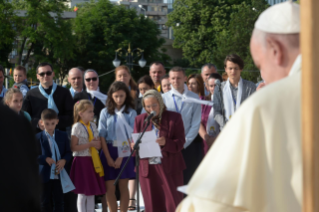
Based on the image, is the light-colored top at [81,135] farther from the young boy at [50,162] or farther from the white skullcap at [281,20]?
the white skullcap at [281,20]

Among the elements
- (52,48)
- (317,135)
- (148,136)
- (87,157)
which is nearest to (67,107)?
(87,157)

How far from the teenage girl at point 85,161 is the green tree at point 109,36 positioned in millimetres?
37391

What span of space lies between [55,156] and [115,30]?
39.5 m

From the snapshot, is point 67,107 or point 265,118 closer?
point 265,118

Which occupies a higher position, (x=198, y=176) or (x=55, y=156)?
(x=198, y=176)

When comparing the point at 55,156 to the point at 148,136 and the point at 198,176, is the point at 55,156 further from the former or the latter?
the point at 198,176

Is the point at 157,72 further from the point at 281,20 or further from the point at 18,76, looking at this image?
the point at 281,20

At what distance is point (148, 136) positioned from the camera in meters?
6.17

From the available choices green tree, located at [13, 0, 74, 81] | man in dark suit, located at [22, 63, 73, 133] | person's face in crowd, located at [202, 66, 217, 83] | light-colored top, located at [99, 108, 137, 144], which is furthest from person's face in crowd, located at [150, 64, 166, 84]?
green tree, located at [13, 0, 74, 81]

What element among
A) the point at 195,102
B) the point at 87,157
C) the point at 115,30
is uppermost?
the point at 115,30

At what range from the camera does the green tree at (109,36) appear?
4459 centimetres

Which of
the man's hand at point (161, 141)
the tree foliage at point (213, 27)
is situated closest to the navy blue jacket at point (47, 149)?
the man's hand at point (161, 141)

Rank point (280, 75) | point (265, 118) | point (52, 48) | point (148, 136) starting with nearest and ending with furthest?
point (265, 118)
point (280, 75)
point (148, 136)
point (52, 48)

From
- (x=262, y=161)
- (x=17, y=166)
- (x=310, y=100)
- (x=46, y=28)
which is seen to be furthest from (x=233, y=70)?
(x=46, y=28)
